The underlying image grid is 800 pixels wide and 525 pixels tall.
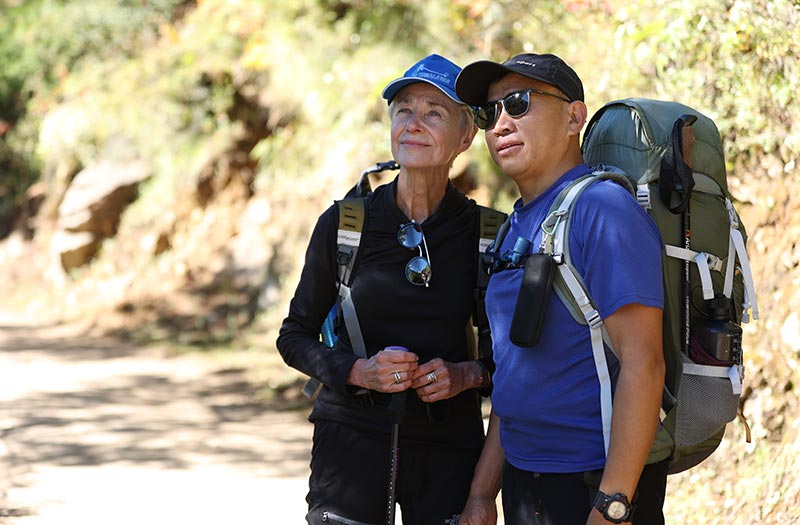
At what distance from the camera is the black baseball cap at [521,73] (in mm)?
2500

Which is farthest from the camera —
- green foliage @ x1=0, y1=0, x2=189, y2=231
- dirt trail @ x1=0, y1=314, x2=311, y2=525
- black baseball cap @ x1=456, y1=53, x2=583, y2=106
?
green foliage @ x1=0, y1=0, x2=189, y2=231

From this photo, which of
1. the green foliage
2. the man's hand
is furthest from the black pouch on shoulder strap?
the green foliage

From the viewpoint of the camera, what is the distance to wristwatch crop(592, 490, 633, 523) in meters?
2.24

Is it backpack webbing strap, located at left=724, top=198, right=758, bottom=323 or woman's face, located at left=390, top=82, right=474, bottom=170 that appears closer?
backpack webbing strap, located at left=724, top=198, right=758, bottom=323

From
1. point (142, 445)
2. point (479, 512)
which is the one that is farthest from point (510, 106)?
point (142, 445)

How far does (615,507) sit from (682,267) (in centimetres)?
59

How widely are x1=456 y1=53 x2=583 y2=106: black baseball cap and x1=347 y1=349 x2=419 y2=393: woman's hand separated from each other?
73cm

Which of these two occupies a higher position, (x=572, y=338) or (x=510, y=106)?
(x=510, y=106)

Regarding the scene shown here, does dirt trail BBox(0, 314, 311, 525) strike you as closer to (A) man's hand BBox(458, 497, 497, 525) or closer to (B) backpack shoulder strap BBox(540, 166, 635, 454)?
(A) man's hand BBox(458, 497, 497, 525)

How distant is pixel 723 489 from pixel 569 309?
325 cm

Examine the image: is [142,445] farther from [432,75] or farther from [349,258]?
[432,75]

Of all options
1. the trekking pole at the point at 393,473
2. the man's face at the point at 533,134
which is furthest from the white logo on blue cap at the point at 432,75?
the trekking pole at the point at 393,473

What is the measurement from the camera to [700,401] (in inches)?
95.9

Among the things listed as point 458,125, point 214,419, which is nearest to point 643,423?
point 458,125
